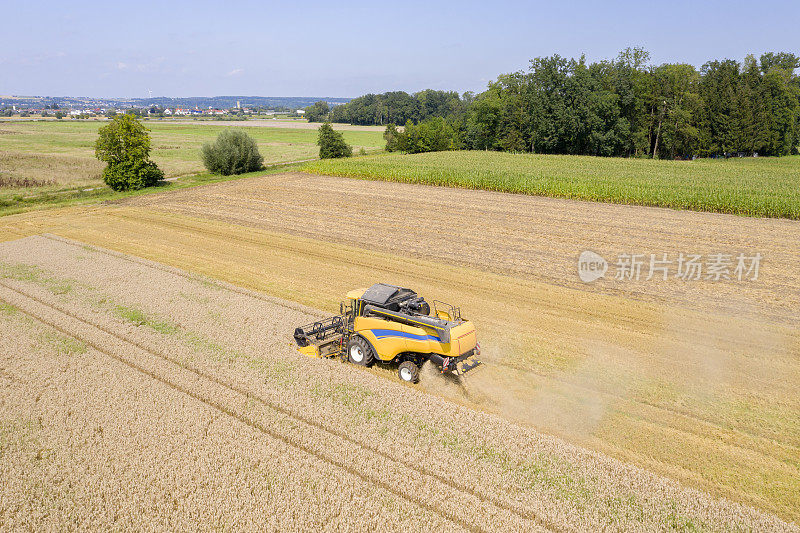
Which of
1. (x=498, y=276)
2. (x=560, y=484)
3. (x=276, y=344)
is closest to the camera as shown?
(x=560, y=484)

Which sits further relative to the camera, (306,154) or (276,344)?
(306,154)

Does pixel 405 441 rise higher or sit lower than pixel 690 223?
lower

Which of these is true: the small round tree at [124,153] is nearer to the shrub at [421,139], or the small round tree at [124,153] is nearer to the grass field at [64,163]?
the grass field at [64,163]

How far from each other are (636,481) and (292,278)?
15.5m

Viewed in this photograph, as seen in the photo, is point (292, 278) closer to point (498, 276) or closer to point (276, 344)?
point (276, 344)

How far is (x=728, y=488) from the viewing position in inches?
356

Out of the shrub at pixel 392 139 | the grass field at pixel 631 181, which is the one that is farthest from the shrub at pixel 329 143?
the shrub at pixel 392 139

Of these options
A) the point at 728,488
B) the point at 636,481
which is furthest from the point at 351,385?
the point at 728,488

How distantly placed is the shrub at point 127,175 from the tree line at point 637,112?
4572 centimetres

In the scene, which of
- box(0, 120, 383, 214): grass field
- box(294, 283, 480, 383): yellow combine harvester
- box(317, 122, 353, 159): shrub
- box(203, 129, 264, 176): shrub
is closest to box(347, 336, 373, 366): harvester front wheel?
box(294, 283, 480, 383): yellow combine harvester

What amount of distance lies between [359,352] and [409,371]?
5.51ft

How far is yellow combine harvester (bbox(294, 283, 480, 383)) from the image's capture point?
11.9 metres

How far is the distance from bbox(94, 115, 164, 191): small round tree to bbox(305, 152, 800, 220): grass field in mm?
17041

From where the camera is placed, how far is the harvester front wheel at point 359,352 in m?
13.2
